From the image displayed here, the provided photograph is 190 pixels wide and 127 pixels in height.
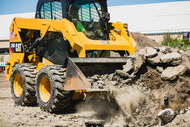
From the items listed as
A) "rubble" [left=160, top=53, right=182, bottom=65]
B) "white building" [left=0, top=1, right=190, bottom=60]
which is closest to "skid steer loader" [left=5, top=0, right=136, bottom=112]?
"rubble" [left=160, top=53, right=182, bottom=65]

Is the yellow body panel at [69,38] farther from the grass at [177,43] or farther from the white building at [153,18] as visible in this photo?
the white building at [153,18]

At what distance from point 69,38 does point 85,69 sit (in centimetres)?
74

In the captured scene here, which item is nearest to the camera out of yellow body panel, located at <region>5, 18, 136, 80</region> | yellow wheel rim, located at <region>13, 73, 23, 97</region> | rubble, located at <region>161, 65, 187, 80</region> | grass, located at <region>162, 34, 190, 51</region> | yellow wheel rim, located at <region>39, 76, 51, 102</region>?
rubble, located at <region>161, 65, 187, 80</region>

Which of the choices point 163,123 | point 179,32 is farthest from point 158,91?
point 179,32

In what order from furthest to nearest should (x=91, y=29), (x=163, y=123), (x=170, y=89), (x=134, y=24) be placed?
(x=134, y=24)
(x=91, y=29)
(x=170, y=89)
(x=163, y=123)

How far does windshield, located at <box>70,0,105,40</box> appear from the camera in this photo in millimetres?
6241

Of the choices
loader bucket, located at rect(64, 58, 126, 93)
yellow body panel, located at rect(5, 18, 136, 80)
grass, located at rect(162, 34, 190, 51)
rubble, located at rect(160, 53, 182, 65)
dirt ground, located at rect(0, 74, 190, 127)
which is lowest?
grass, located at rect(162, 34, 190, 51)

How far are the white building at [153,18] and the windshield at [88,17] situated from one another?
68.9ft

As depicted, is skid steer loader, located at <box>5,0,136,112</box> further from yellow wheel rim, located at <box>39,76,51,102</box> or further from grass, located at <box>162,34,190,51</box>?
grass, located at <box>162,34,190,51</box>

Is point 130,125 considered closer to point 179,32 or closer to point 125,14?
point 179,32

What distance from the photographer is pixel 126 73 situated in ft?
16.7

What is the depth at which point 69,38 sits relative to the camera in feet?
17.8

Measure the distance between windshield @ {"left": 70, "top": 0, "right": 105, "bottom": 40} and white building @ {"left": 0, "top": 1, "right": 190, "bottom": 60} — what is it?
68.9ft

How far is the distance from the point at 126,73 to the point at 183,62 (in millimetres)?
1096
